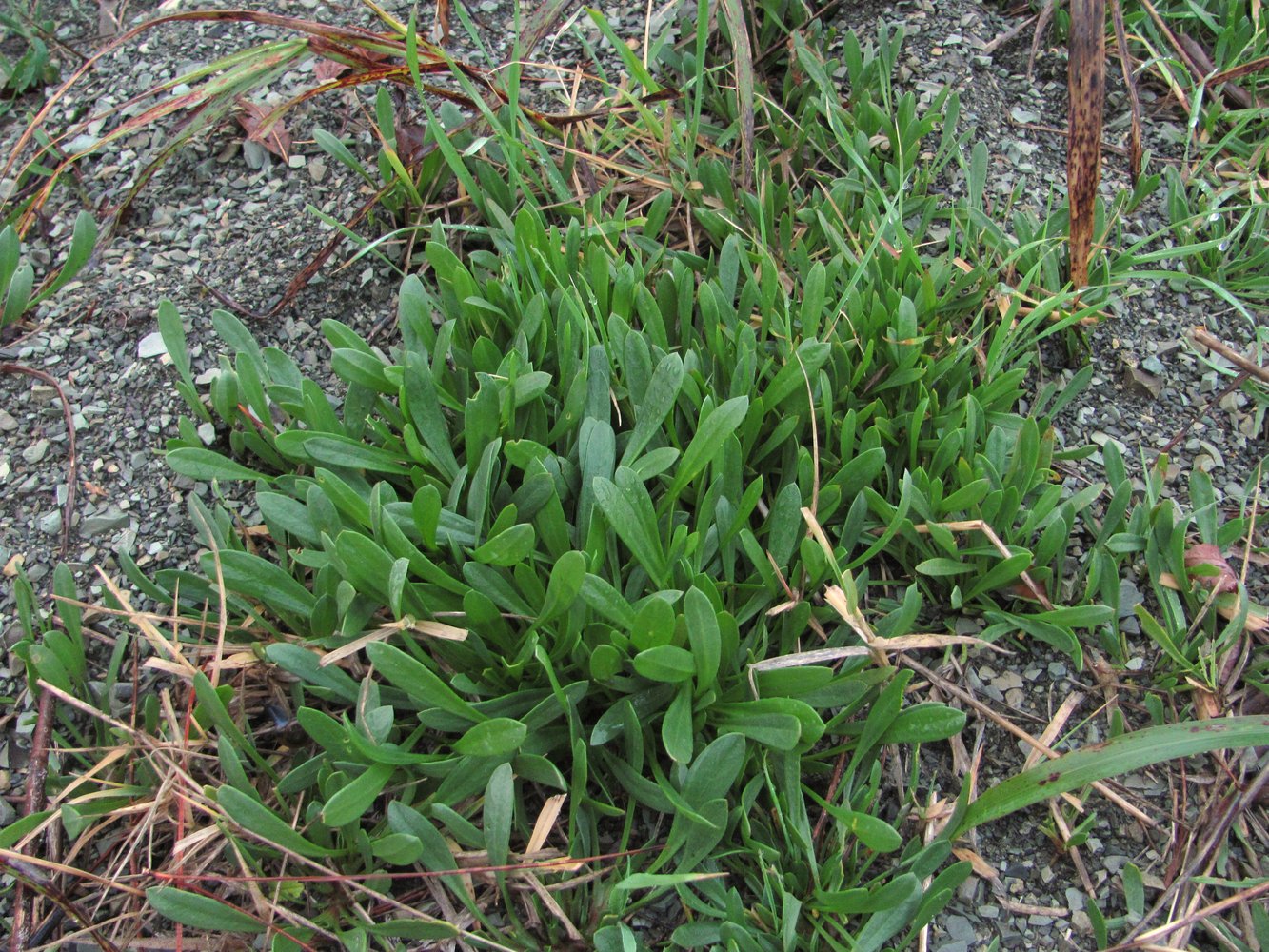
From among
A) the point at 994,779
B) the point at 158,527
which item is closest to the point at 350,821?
the point at 158,527

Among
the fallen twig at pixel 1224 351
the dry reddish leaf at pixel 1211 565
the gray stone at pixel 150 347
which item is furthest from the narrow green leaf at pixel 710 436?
the gray stone at pixel 150 347

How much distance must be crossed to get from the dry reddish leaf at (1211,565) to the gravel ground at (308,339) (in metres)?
0.17

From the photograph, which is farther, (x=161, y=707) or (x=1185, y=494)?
(x=1185, y=494)

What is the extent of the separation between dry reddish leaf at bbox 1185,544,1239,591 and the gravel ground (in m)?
0.17

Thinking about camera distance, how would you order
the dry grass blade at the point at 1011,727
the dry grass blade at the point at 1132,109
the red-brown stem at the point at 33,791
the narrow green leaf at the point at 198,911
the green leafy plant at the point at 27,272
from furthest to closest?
the dry grass blade at the point at 1132,109, the green leafy plant at the point at 27,272, the dry grass blade at the point at 1011,727, the red-brown stem at the point at 33,791, the narrow green leaf at the point at 198,911

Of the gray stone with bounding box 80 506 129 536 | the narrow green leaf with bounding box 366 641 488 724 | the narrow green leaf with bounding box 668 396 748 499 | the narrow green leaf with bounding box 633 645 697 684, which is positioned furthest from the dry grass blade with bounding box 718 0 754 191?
the gray stone with bounding box 80 506 129 536

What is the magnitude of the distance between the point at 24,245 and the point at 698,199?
1.46m

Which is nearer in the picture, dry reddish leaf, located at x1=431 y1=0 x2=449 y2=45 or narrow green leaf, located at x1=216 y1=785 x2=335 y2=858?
narrow green leaf, located at x1=216 y1=785 x2=335 y2=858

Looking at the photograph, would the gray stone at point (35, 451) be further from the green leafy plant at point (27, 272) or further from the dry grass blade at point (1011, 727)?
the dry grass blade at point (1011, 727)

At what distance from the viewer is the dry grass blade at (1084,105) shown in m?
1.96

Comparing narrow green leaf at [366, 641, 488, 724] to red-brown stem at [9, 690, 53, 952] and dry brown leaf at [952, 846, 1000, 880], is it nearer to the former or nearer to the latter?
red-brown stem at [9, 690, 53, 952]

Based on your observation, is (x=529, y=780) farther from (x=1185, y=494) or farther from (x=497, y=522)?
(x=1185, y=494)

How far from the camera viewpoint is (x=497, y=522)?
5.31ft

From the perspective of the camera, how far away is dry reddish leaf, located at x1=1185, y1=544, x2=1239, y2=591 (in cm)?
176
